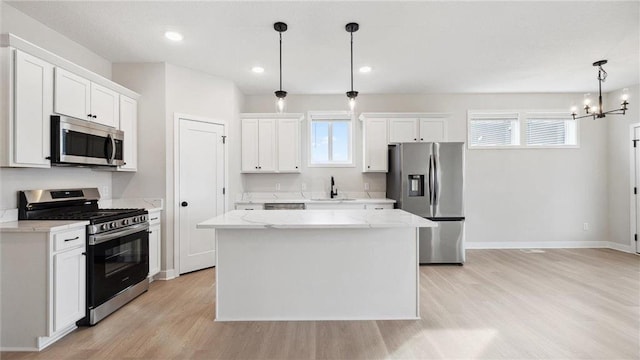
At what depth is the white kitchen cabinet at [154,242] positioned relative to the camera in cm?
357

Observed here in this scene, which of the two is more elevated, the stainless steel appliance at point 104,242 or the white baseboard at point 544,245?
the stainless steel appliance at point 104,242

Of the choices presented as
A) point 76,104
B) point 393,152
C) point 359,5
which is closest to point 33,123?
point 76,104

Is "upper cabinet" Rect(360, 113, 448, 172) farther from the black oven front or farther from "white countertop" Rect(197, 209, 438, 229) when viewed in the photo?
the black oven front

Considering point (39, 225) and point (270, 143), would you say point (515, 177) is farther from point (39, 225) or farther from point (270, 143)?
point (39, 225)

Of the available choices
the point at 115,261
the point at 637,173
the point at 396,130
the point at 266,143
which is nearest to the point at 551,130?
the point at 637,173

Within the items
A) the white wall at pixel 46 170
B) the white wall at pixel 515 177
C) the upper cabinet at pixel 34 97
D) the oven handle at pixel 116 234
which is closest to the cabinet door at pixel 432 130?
the white wall at pixel 515 177

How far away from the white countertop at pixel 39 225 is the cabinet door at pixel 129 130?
1189 mm

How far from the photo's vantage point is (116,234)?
2869 millimetres

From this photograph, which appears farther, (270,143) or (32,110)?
(270,143)

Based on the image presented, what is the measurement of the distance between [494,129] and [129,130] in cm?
569

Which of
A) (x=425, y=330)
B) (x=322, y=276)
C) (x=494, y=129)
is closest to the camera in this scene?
(x=425, y=330)

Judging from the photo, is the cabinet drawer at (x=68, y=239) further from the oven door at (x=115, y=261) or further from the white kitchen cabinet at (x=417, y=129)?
the white kitchen cabinet at (x=417, y=129)

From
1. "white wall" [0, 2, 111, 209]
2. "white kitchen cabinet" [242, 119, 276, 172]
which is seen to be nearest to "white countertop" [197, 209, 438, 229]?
"white wall" [0, 2, 111, 209]

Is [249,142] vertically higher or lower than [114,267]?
higher
